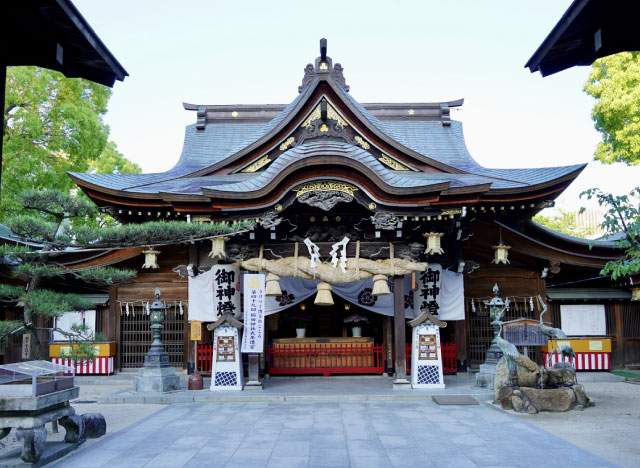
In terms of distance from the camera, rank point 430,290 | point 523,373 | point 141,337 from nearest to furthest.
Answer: point 523,373 < point 430,290 < point 141,337

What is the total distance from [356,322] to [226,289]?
3.94m

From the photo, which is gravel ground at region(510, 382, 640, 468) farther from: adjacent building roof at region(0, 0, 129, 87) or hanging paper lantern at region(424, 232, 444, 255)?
adjacent building roof at region(0, 0, 129, 87)

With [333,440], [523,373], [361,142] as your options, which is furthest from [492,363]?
[361,142]

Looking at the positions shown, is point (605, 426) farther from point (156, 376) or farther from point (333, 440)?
point (156, 376)

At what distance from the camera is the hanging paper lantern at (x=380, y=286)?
12.7 meters

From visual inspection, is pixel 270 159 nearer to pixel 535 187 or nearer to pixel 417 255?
pixel 417 255

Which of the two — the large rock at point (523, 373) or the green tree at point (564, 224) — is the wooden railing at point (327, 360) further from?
the green tree at point (564, 224)

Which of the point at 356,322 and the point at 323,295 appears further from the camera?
the point at 356,322

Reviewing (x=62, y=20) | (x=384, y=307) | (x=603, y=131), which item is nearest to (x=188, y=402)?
(x=384, y=307)

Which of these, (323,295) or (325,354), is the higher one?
(323,295)

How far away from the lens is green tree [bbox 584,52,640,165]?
1772cm

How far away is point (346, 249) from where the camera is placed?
13.2 metres

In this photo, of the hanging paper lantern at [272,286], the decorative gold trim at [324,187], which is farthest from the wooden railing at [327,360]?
the decorative gold trim at [324,187]

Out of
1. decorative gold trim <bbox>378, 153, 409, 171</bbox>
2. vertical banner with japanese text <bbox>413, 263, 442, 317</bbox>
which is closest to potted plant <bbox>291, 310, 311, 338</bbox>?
vertical banner with japanese text <bbox>413, 263, 442, 317</bbox>
